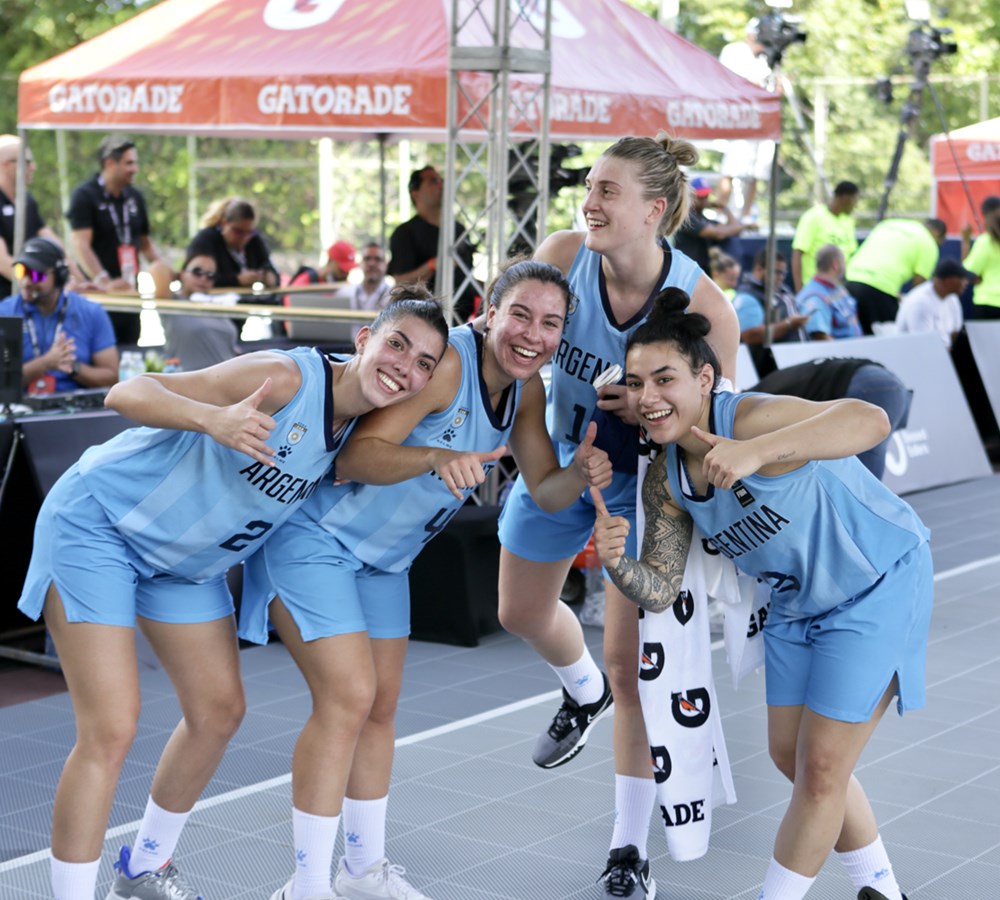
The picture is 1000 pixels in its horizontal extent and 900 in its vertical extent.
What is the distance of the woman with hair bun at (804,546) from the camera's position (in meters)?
3.42

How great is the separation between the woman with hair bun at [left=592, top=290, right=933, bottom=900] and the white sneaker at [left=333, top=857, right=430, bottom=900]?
997 millimetres

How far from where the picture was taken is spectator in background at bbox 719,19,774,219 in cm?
1683

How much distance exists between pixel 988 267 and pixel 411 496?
1083cm

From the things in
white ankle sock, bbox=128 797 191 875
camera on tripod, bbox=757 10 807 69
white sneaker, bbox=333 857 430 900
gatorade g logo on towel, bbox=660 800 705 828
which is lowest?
white sneaker, bbox=333 857 430 900

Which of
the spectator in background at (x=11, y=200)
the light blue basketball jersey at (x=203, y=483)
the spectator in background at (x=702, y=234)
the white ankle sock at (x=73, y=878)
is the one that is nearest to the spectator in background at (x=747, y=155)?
the spectator in background at (x=702, y=234)

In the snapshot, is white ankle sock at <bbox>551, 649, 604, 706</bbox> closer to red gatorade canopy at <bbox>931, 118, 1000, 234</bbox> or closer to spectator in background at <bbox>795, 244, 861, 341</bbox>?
spectator in background at <bbox>795, 244, 861, 341</bbox>

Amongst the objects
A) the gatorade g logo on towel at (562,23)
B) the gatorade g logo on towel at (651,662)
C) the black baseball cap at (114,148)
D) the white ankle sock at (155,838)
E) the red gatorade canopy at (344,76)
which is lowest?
the white ankle sock at (155,838)

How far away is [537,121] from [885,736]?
425cm

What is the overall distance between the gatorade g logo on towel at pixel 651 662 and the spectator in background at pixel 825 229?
1069cm

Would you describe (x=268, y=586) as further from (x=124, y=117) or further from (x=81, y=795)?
(x=124, y=117)

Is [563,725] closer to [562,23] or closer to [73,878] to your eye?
[73,878]

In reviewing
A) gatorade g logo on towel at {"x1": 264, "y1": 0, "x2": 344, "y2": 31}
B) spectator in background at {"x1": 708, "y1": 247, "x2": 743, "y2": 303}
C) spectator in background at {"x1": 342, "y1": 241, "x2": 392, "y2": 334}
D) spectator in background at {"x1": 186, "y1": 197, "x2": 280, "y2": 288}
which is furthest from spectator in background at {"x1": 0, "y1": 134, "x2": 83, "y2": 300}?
spectator in background at {"x1": 708, "y1": 247, "x2": 743, "y2": 303}

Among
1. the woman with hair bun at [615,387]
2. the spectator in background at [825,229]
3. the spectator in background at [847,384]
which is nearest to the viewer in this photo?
the woman with hair bun at [615,387]

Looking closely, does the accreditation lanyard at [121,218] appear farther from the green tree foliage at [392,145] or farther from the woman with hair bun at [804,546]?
the woman with hair bun at [804,546]
